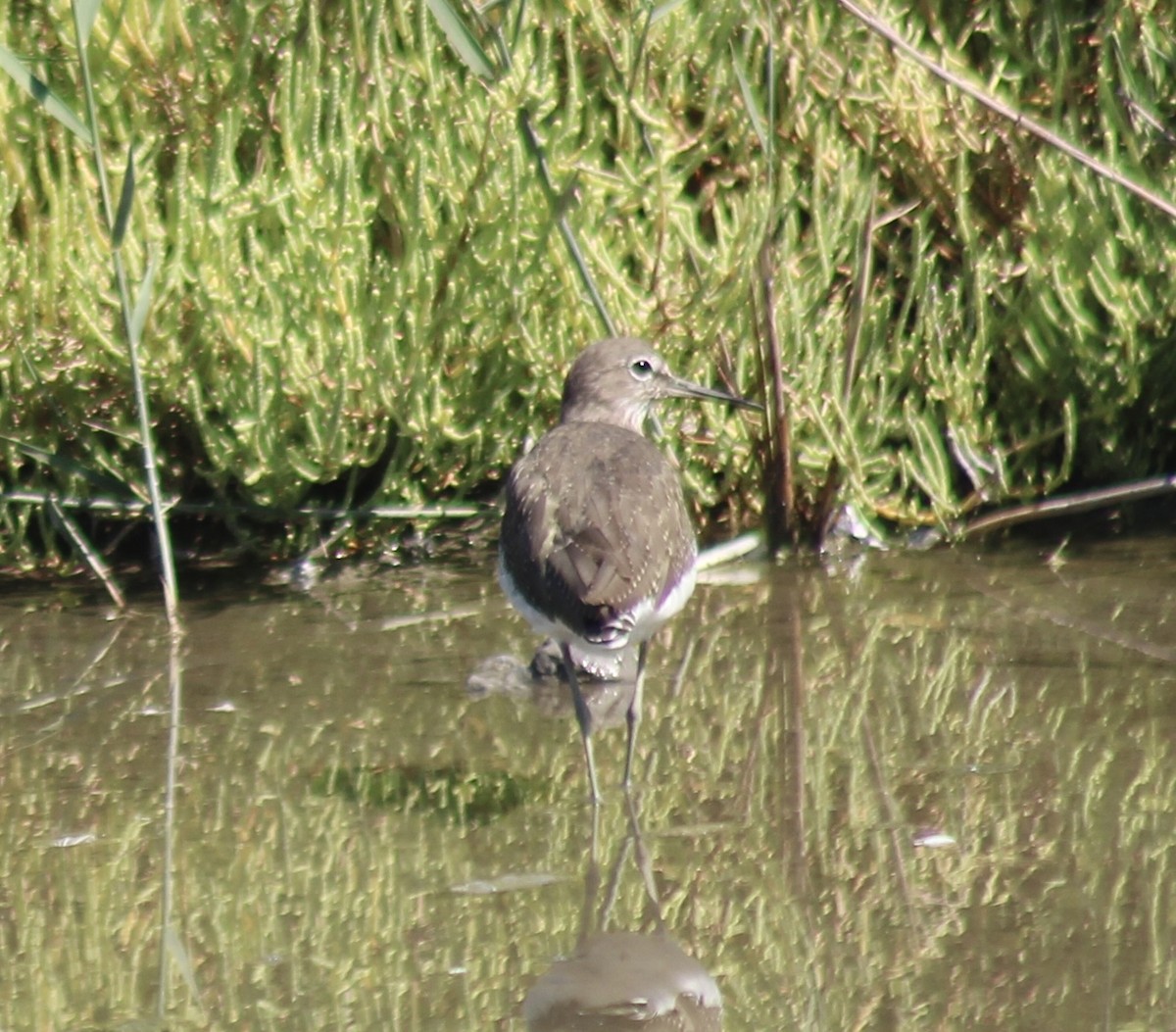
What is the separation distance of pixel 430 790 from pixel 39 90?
7.45ft

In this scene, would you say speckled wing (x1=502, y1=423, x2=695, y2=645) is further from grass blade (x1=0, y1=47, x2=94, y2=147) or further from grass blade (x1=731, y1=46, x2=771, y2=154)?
grass blade (x1=0, y1=47, x2=94, y2=147)

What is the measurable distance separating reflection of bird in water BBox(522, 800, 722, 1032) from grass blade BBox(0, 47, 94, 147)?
9.14 ft

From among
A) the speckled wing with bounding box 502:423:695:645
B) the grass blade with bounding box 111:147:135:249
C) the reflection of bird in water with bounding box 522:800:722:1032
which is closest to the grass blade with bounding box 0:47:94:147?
the grass blade with bounding box 111:147:135:249

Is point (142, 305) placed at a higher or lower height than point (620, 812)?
higher

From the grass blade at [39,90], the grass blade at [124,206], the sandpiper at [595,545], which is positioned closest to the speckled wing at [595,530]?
the sandpiper at [595,545]

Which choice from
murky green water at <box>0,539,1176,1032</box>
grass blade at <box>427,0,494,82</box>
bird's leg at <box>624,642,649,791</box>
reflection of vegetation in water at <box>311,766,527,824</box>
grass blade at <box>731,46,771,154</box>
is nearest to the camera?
murky green water at <box>0,539,1176,1032</box>

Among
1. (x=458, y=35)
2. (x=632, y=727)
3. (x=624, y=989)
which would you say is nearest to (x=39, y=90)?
(x=458, y=35)

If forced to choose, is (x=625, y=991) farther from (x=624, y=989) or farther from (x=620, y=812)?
(x=620, y=812)

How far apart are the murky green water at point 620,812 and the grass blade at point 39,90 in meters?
1.82

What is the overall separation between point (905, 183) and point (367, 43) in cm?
219

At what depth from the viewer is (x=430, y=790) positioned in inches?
219

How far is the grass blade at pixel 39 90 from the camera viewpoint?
5.44 meters

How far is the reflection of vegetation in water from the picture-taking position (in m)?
5.39

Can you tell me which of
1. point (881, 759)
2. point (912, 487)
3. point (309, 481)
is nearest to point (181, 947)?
point (881, 759)
